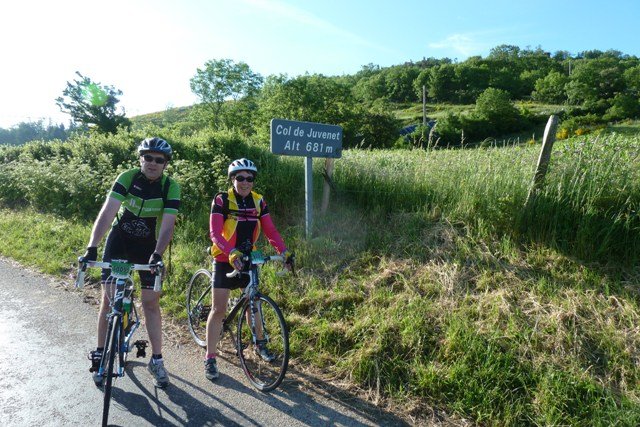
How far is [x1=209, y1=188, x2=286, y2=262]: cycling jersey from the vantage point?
3.60 m

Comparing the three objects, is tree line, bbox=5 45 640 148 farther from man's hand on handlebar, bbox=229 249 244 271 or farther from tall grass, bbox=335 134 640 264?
man's hand on handlebar, bbox=229 249 244 271

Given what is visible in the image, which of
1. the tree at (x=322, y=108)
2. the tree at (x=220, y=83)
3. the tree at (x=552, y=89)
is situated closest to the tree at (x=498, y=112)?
the tree at (x=322, y=108)

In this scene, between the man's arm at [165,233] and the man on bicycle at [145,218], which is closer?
the man's arm at [165,233]

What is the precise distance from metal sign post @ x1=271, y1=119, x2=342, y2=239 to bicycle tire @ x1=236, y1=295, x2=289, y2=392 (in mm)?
2035

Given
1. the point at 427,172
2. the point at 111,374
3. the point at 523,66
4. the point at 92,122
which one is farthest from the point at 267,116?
the point at 523,66

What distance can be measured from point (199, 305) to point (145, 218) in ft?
4.33

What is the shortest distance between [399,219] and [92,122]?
56.6 metres

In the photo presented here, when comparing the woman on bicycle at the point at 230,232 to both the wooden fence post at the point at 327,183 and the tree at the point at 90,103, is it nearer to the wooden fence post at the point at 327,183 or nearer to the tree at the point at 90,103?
the wooden fence post at the point at 327,183

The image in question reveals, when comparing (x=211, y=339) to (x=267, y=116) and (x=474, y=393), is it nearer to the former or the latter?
(x=474, y=393)

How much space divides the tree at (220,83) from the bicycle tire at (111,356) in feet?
201

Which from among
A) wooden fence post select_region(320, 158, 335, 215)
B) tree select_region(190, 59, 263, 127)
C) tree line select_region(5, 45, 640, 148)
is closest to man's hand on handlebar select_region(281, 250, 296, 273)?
wooden fence post select_region(320, 158, 335, 215)

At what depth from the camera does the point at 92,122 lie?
169 feet

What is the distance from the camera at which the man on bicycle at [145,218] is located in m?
3.43

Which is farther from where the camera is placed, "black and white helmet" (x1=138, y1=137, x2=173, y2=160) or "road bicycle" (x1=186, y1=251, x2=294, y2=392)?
"road bicycle" (x1=186, y1=251, x2=294, y2=392)
